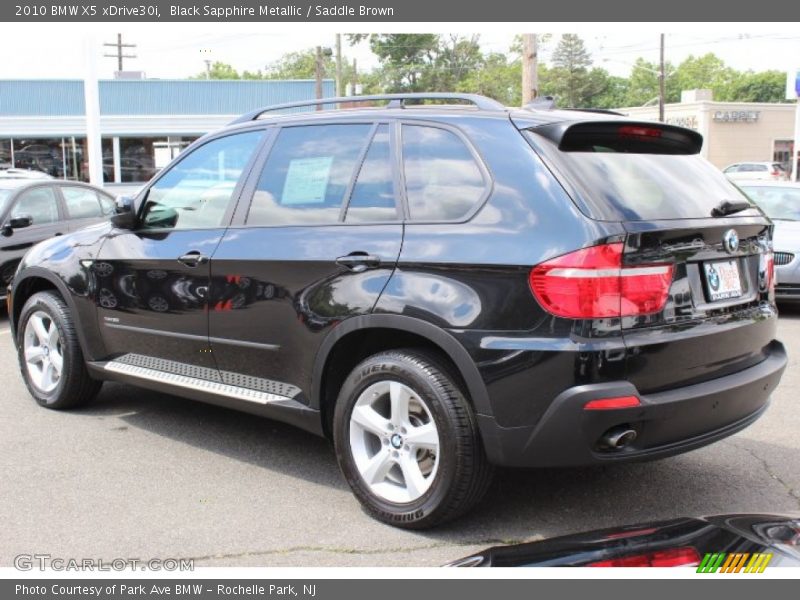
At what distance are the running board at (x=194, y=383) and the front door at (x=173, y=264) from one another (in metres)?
0.03

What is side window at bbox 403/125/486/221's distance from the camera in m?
3.62

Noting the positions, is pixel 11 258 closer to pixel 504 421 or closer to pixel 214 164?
pixel 214 164

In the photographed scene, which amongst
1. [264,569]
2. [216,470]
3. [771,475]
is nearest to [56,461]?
[216,470]

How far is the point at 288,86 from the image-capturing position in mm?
35750

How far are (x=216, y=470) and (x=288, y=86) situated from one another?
33.1 m

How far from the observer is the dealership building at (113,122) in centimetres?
3170

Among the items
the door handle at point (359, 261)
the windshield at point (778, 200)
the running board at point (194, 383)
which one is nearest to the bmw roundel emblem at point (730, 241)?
the door handle at point (359, 261)

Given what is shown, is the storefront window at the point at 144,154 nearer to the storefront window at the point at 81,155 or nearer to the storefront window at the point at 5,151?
the storefront window at the point at 81,155

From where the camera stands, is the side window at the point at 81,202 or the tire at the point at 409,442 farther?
the side window at the point at 81,202

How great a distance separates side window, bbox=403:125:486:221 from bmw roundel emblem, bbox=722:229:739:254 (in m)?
1.11

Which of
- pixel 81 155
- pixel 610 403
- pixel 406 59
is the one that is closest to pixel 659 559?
pixel 610 403

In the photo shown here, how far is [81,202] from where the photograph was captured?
34.1ft

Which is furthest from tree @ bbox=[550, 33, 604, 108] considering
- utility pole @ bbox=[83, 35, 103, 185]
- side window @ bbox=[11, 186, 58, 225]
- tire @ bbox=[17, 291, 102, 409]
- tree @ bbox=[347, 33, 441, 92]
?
tire @ bbox=[17, 291, 102, 409]

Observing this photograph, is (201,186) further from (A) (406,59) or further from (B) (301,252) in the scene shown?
(A) (406,59)
